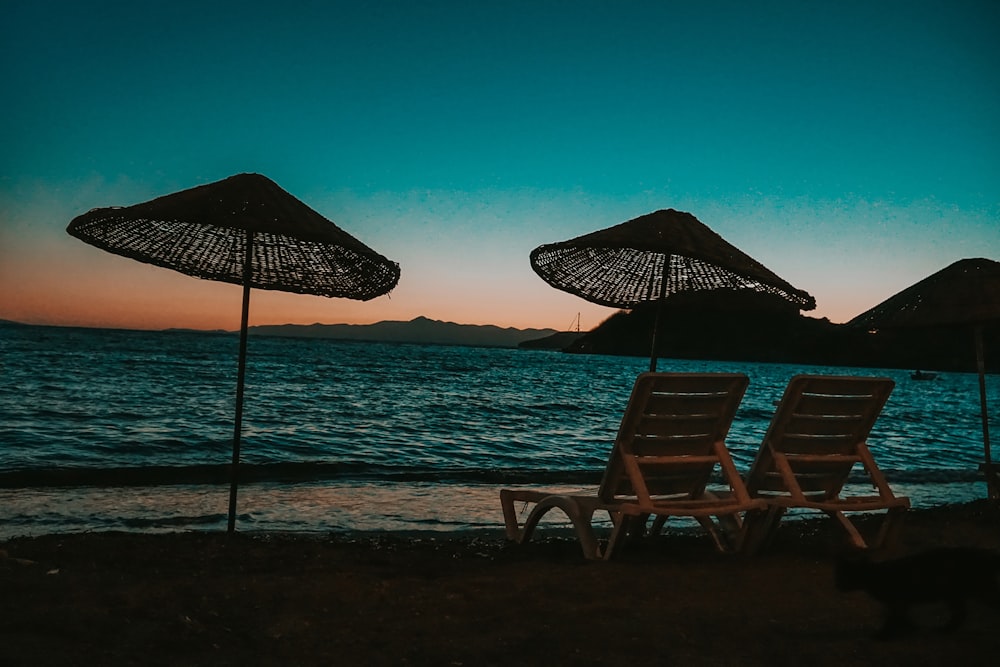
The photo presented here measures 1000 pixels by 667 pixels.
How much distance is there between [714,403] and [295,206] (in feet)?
9.14

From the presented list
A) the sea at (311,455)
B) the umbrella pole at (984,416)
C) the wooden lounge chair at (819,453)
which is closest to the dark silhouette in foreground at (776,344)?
the sea at (311,455)

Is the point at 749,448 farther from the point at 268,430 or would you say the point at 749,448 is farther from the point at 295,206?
the point at 295,206

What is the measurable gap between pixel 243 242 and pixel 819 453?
4.00 m

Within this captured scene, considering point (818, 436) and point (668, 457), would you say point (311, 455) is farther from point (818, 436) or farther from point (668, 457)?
point (818, 436)

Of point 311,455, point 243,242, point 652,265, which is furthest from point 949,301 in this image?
point 311,455

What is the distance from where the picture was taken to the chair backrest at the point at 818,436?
4504 mm

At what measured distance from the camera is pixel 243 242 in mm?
5242

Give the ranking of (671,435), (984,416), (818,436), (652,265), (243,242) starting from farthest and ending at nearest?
(984,416), (652,265), (243,242), (818,436), (671,435)

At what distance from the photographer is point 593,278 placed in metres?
6.45

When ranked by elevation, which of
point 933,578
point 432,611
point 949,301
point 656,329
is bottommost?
point 432,611

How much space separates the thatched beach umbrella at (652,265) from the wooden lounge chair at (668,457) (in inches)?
39.4

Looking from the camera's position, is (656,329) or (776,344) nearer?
(656,329)

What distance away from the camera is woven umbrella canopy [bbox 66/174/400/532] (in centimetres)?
445

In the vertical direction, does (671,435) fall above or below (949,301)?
below
